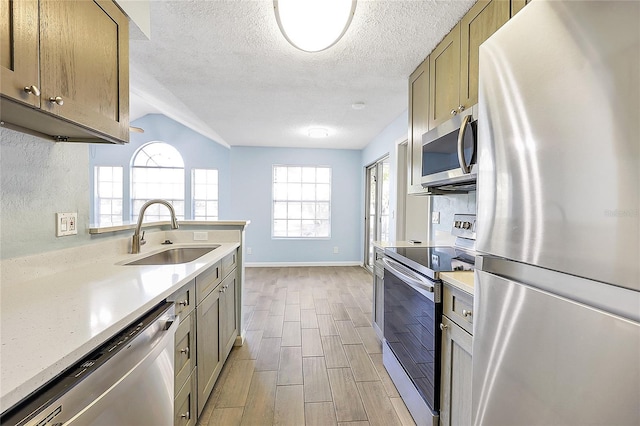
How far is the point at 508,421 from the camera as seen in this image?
0.74m

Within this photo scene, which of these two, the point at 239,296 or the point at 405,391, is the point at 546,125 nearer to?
the point at 405,391

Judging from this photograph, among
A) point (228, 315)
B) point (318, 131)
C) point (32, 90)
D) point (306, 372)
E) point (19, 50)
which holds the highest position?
point (318, 131)

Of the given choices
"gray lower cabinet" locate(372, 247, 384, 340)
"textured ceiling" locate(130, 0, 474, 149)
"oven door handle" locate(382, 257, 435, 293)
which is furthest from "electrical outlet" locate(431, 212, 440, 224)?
"textured ceiling" locate(130, 0, 474, 149)

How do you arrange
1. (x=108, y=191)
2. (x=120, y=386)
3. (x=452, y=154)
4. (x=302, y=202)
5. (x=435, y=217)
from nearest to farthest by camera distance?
(x=120, y=386) → (x=452, y=154) → (x=435, y=217) → (x=302, y=202) → (x=108, y=191)

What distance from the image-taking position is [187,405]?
132 cm

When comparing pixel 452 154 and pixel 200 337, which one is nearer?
pixel 200 337

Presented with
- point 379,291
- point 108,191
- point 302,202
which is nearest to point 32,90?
point 379,291

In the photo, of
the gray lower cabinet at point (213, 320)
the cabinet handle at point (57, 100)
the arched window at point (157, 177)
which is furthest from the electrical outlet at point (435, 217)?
the arched window at point (157, 177)

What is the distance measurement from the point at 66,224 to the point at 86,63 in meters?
0.76

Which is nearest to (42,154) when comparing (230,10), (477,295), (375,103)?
(230,10)

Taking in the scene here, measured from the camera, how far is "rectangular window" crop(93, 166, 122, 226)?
6348 millimetres

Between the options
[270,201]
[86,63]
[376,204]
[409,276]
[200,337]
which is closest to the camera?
[86,63]

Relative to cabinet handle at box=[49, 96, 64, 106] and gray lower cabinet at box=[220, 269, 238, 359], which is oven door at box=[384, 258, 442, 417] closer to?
gray lower cabinet at box=[220, 269, 238, 359]

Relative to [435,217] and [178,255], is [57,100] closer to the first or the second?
[178,255]
